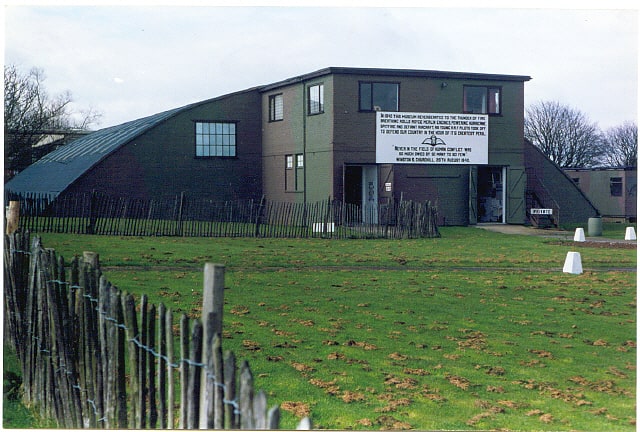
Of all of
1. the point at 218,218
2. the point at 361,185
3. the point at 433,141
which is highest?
the point at 433,141

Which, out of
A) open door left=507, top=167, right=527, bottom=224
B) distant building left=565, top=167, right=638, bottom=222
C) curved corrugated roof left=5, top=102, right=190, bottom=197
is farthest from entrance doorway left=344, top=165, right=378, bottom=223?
curved corrugated roof left=5, top=102, right=190, bottom=197

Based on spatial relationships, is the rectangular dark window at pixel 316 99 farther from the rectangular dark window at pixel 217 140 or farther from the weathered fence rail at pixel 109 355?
the weathered fence rail at pixel 109 355

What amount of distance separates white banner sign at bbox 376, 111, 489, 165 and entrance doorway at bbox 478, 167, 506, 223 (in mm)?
2440

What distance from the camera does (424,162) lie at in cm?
2525

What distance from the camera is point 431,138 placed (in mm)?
24078

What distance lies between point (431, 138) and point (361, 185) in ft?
23.3

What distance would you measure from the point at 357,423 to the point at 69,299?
2.49 metres

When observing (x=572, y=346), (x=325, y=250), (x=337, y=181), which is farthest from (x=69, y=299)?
(x=337, y=181)

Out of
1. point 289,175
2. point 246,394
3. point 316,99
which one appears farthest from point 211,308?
point 289,175

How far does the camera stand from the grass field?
7312 millimetres

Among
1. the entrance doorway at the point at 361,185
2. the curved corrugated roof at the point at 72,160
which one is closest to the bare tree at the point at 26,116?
the curved corrugated roof at the point at 72,160

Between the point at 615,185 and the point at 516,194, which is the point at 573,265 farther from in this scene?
the point at 516,194

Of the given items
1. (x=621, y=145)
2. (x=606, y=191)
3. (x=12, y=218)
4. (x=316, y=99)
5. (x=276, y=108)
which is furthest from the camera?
(x=276, y=108)

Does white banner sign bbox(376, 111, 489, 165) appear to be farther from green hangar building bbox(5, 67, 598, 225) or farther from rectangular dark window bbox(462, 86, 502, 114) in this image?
rectangular dark window bbox(462, 86, 502, 114)
